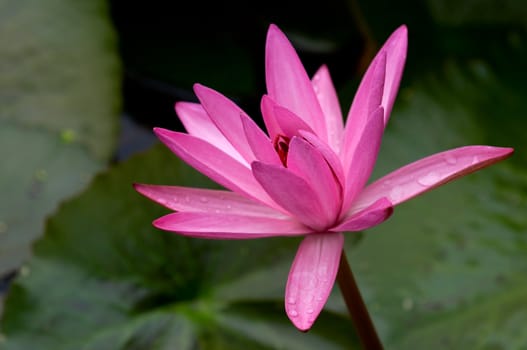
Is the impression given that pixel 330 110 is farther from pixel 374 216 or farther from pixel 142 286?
pixel 142 286

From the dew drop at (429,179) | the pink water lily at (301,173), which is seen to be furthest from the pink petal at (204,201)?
the dew drop at (429,179)

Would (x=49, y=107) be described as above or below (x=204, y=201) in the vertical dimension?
below

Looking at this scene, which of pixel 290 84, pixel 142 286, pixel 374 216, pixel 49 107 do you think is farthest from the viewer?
pixel 49 107

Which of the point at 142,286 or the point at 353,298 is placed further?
the point at 142,286

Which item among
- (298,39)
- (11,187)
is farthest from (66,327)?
(298,39)

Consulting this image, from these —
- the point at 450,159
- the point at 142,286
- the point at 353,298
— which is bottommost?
the point at 142,286

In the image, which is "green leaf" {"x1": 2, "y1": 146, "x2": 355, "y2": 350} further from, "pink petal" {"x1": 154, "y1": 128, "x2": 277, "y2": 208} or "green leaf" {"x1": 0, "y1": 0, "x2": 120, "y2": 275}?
"pink petal" {"x1": 154, "y1": 128, "x2": 277, "y2": 208}

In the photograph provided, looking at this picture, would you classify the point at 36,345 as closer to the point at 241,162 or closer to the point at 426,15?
the point at 241,162

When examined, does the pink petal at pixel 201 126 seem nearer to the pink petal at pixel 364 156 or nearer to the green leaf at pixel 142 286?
the pink petal at pixel 364 156

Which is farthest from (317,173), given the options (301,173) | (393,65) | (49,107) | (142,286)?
(49,107)
